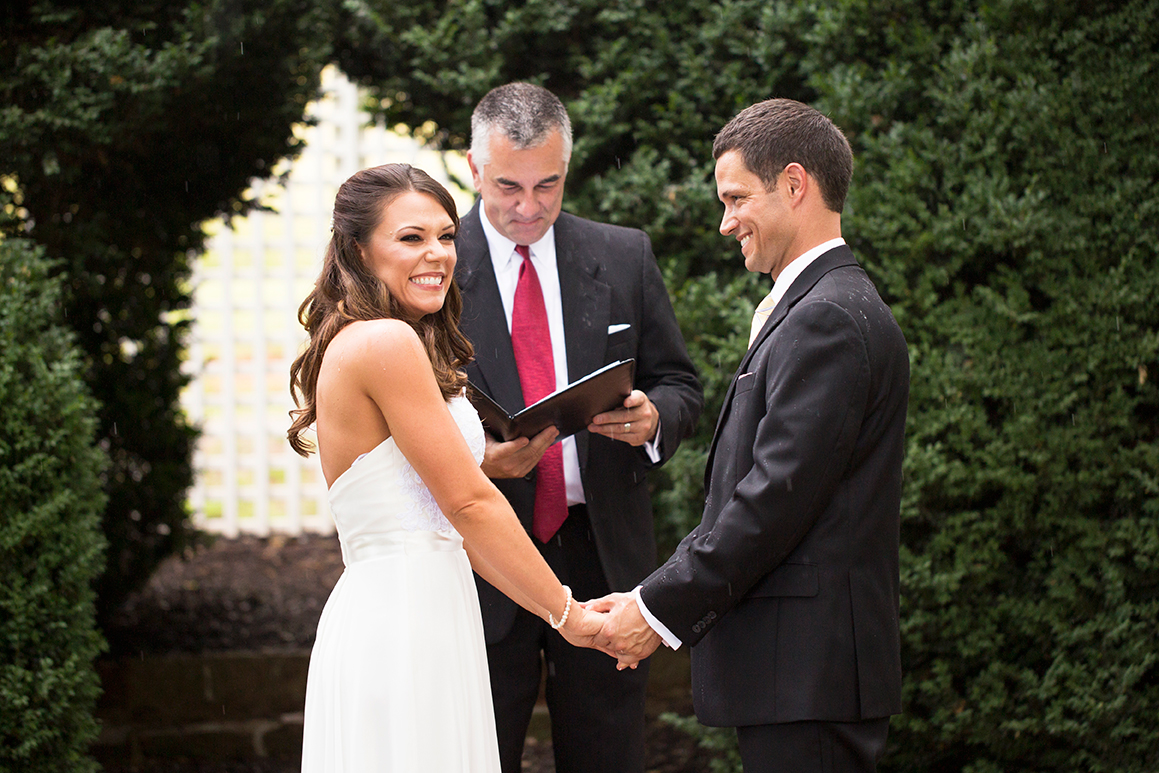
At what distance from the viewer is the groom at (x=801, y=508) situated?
226cm

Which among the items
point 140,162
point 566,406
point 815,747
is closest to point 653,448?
point 566,406

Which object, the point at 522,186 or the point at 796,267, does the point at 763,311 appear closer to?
the point at 796,267

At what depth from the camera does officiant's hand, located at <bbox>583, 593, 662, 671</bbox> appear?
8.58 feet

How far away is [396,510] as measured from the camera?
2.40m

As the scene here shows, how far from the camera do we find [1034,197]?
379 cm

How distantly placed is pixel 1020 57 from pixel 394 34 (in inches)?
112

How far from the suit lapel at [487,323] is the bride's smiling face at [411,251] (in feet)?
2.01

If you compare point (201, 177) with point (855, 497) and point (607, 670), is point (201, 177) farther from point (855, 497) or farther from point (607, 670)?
point (855, 497)

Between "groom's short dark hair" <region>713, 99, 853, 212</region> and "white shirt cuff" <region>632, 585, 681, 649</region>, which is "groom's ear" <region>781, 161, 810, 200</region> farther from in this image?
"white shirt cuff" <region>632, 585, 681, 649</region>

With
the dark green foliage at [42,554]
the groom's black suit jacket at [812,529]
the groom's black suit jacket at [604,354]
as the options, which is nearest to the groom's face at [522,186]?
the groom's black suit jacket at [604,354]

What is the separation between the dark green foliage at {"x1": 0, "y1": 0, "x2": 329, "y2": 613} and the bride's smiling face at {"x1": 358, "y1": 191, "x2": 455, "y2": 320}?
2510 millimetres

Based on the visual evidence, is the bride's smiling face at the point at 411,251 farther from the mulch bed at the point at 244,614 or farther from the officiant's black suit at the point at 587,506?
the mulch bed at the point at 244,614

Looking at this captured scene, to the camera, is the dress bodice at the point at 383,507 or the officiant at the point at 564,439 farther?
the officiant at the point at 564,439

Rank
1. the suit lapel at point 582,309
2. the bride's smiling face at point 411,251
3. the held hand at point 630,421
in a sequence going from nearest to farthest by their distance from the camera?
1. the bride's smiling face at point 411,251
2. the held hand at point 630,421
3. the suit lapel at point 582,309
